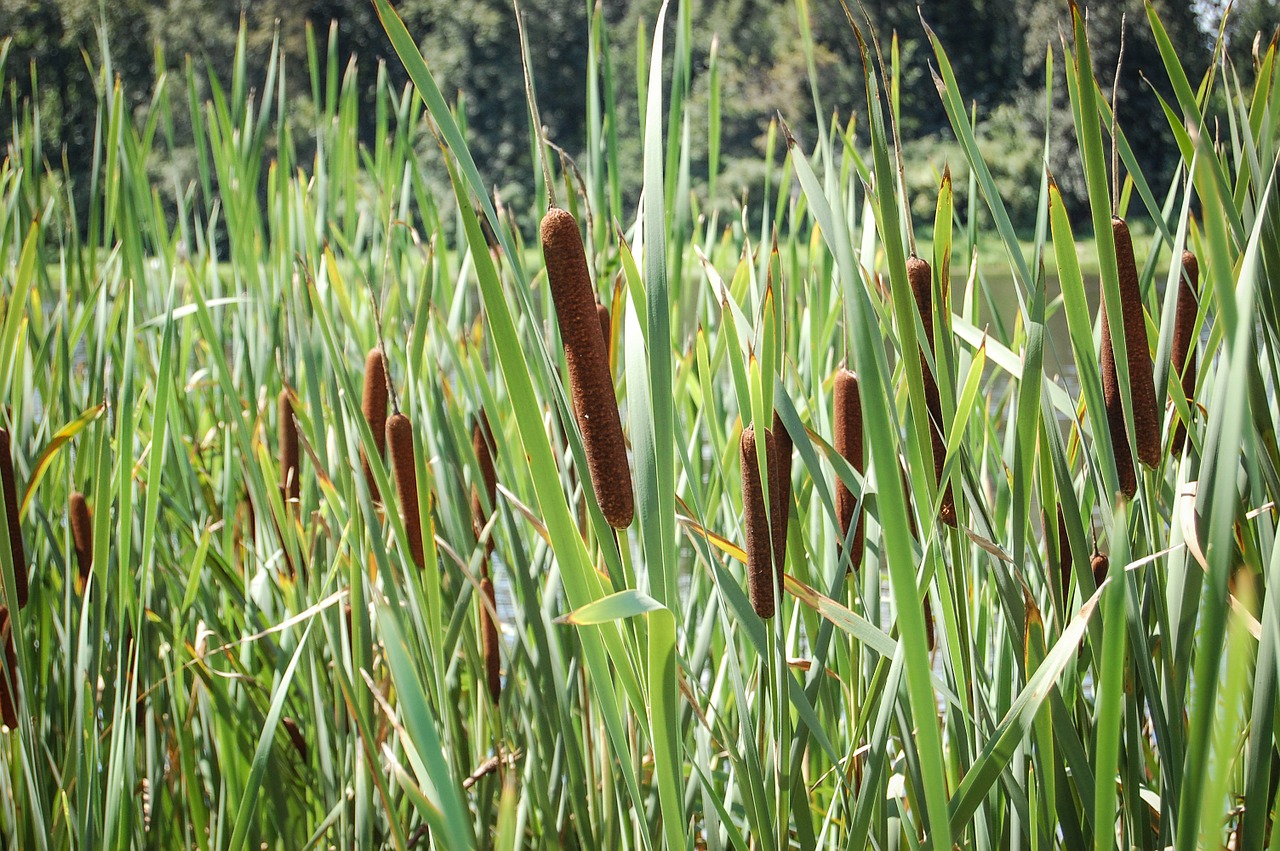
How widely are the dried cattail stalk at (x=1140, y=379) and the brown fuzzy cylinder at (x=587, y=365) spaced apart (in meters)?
0.31

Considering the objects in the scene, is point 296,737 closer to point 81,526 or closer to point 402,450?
point 81,526

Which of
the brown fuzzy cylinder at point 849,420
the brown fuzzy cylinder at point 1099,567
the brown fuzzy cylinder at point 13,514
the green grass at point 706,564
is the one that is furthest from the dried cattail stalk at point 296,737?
the brown fuzzy cylinder at point 1099,567

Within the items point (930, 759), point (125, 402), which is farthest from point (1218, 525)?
point (125, 402)

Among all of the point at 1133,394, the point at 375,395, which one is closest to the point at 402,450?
the point at 375,395

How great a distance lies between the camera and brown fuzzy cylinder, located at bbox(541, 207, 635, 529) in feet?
1.64

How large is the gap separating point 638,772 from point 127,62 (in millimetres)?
37122

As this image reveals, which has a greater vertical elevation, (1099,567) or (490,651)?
(1099,567)

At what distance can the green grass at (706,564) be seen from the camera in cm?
50

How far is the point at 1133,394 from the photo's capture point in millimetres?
641

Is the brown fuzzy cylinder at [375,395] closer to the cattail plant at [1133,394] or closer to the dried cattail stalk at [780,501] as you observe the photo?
the dried cattail stalk at [780,501]

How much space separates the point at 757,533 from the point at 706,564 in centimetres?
4

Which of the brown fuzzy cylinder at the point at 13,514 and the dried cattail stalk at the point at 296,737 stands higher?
the brown fuzzy cylinder at the point at 13,514

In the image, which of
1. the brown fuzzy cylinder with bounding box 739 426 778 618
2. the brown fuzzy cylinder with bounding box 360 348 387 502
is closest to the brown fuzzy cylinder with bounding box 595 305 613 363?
the brown fuzzy cylinder with bounding box 360 348 387 502

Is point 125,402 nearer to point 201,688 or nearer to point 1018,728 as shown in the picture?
point 201,688
